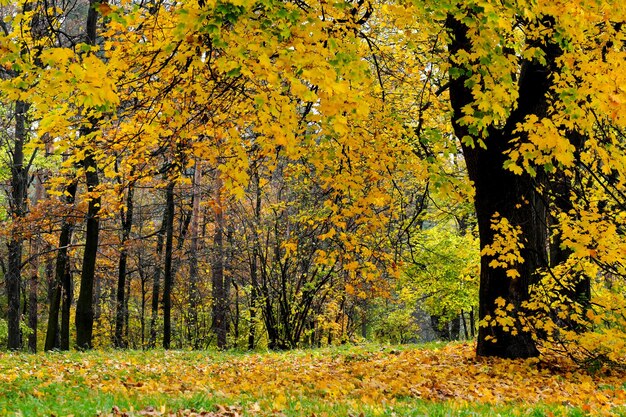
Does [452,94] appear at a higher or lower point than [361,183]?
higher

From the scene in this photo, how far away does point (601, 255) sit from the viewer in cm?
746

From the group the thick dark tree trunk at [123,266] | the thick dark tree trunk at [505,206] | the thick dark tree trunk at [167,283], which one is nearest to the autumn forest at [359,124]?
the thick dark tree trunk at [505,206]

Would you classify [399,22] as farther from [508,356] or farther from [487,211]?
[508,356]

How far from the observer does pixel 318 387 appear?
23.5 feet

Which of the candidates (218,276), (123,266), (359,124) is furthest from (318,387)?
(123,266)

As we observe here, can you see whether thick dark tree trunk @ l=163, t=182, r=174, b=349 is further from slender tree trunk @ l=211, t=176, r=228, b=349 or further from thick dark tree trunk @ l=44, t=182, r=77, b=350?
thick dark tree trunk @ l=44, t=182, r=77, b=350

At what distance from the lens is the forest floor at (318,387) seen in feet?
16.6

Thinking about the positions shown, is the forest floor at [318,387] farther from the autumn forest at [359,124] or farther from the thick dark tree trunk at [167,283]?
the thick dark tree trunk at [167,283]

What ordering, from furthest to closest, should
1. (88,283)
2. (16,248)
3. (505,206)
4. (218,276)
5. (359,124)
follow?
(218,276), (16,248), (88,283), (505,206), (359,124)

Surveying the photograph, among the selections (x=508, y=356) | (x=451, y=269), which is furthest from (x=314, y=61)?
(x=451, y=269)

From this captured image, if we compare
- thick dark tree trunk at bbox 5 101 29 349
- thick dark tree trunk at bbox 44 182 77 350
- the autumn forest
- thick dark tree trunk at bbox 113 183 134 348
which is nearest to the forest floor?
the autumn forest

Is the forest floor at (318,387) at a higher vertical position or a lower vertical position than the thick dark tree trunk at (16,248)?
lower

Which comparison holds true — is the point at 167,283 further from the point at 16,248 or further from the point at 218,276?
the point at 16,248

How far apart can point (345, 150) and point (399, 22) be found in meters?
1.81
